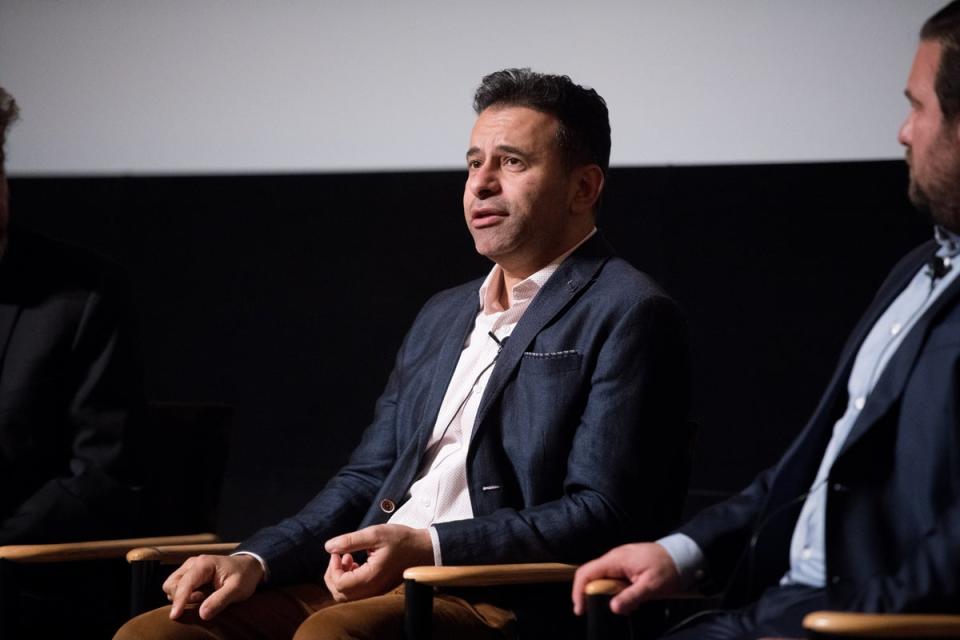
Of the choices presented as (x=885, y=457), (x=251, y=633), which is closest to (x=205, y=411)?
(x=251, y=633)

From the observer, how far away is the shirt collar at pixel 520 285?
8.00 ft

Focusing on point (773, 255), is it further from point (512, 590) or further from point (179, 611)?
point (179, 611)

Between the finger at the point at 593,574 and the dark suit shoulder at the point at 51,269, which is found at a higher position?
the dark suit shoulder at the point at 51,269

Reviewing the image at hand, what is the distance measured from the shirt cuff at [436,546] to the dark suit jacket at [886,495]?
46cm

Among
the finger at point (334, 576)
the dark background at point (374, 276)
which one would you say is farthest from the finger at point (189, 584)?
the dark background at point (374, 276)

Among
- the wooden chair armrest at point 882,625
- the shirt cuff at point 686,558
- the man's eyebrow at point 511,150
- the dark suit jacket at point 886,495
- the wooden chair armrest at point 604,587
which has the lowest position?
the wooden chair armrest at point 604,587

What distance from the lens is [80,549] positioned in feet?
7.62

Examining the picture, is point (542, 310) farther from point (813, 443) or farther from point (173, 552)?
point (173, 552)

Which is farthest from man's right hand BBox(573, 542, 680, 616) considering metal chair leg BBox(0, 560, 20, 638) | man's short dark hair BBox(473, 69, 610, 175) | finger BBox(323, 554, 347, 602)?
metal chair leg BBox(0, 560, 20, 638)

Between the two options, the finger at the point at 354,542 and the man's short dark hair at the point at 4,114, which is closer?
the finger at the point at 354,542

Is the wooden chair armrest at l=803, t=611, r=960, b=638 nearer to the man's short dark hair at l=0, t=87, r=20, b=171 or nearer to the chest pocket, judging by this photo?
the chest pocket

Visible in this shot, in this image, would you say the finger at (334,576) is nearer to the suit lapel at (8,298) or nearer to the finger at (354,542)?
the finger at (354,542)

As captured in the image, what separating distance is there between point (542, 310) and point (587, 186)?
1.07 ft

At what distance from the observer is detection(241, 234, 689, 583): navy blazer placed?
2.13 m
